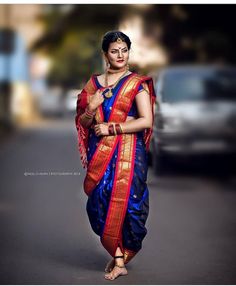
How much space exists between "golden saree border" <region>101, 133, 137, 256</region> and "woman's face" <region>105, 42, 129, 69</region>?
1.61ft

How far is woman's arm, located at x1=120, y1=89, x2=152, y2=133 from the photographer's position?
17.1 feet

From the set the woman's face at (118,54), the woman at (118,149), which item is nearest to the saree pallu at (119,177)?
the woman at (118,149)

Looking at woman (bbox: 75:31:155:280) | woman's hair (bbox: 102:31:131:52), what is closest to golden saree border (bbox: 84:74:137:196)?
woman (bbox: 75:31:155:280)

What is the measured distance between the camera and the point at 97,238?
Result: 686 centimetres

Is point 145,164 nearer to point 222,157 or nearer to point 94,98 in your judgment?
point 94,98

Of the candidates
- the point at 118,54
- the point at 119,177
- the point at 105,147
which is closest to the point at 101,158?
the point at 105,147

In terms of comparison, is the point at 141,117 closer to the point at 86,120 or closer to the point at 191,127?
the point at 86,120

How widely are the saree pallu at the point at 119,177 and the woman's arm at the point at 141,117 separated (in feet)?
0.21

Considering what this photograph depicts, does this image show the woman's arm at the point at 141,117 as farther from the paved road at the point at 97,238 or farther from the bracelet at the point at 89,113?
the paved road at the point at 97,238

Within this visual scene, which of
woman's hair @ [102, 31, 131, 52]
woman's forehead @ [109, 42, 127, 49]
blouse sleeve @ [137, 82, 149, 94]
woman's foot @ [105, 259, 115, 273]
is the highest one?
woman's hair @ [102, 31, 131, 52]

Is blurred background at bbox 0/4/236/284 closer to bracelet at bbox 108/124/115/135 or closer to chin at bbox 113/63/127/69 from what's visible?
chin at bbox 113/63/127/69

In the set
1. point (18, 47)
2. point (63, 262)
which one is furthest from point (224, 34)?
point (18, 47)

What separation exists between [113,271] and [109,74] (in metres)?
1.36

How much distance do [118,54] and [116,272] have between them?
1493 millimetres
